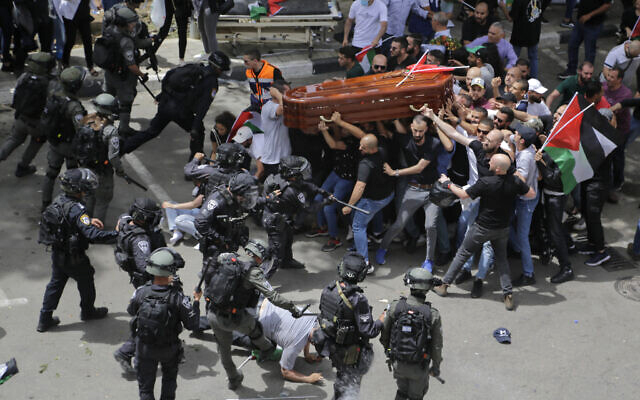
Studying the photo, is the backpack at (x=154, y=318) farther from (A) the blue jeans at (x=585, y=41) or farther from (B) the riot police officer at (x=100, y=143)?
(A) the blue jeans at (x=585, y=41)

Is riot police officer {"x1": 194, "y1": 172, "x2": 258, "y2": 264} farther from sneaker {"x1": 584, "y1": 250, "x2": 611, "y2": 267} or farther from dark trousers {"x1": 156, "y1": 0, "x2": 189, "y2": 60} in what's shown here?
dark trousers {"x1": 156, "y1": 0, "x2": 189, "y2": 60}

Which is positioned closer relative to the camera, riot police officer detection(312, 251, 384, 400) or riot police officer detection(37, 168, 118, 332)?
riot police officer detection(312, 251, 384, 400)

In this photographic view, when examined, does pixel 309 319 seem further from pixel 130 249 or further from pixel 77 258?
pixel 77 258

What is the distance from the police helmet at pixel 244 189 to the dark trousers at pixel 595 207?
3936 millimetres

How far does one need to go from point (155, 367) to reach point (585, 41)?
1009 cm

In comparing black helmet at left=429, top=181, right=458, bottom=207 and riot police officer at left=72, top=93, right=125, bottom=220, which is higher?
riot police officer at left=72, top=93, right=125, bottom=220

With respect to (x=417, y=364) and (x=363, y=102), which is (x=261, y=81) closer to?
(x=363, y=102)

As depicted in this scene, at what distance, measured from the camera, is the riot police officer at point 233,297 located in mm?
6375

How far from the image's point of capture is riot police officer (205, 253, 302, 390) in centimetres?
638

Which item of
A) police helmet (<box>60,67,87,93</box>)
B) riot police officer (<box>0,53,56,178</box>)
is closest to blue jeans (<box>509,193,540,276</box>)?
police helmet (<box>60,67,87,93</box>)

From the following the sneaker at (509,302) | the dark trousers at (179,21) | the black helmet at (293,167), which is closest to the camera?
the black helmet at (293,167)

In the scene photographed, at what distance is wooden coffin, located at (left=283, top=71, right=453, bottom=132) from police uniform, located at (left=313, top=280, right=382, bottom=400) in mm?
2837

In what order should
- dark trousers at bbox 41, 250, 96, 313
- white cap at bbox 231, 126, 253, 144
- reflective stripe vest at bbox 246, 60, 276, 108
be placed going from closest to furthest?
1. dark trousers at bbox 41, 250, 96, 313
2. white cap at bbox 231, 126, 253, 144
3. reflective stripe vest at bbox 246, 60, 276, 108

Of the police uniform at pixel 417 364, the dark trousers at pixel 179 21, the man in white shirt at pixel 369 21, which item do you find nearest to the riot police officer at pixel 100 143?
the police uniform at pixel 417 364
